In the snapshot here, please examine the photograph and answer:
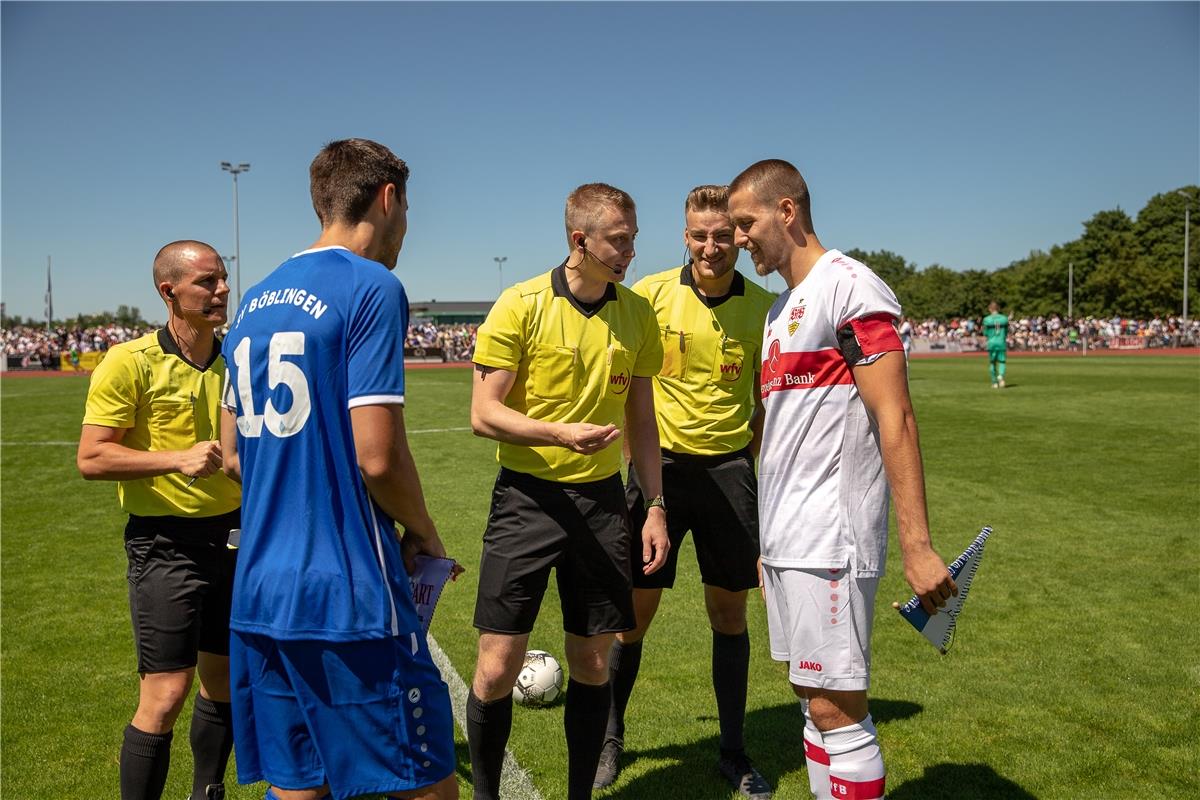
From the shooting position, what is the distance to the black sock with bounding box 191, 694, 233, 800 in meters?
3.80

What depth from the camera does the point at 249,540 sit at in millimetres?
2451

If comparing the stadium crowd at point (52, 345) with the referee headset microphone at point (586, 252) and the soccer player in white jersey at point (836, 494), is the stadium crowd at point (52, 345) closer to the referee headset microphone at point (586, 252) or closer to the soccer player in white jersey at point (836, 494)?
the referee headset microphone at point (586, 252)

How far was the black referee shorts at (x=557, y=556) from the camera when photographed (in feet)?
11.7

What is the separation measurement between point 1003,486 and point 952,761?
7.68 m

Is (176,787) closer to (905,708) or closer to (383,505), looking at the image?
(383,505)

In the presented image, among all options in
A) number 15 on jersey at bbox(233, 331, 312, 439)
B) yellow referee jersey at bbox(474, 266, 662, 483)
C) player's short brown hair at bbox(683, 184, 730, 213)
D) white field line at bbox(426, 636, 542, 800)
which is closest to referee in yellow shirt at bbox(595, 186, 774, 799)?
player's short brown hair at bbox(683, 184, 730, 213)

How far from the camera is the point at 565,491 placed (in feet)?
11.9

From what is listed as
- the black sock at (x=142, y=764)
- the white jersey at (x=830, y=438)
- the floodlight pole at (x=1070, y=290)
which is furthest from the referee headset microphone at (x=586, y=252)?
the floodlight pole at (x=1070, y=290)

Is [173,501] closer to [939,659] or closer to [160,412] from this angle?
[160,412]

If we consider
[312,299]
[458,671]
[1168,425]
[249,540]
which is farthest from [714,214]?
[1168,425]

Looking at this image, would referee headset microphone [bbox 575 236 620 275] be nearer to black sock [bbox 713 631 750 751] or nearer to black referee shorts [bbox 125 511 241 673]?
black referee shorts [bbox 125 511 241 673]

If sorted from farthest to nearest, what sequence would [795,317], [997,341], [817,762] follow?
1. [997,341]
2. [817,762]
3. [795,317]

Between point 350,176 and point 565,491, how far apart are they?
1.58 meters

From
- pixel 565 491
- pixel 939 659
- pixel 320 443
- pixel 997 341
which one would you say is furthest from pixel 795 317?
pixel 997 341
